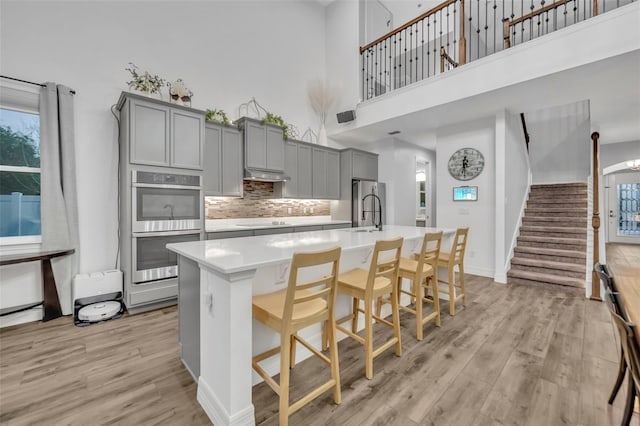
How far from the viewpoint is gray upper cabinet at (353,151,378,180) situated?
19.2 feet

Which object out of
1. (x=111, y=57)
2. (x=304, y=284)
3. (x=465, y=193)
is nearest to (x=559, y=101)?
(x=465, y=193)

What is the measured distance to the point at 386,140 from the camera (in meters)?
6.52

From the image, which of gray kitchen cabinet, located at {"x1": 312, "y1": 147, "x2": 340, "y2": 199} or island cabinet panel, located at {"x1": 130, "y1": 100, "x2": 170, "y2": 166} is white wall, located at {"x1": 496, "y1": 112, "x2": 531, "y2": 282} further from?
island cabinet panel, located at {"x1": 130, "y1": 100, "x2": 170, "y2": 166}

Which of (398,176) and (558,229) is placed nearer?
(558,229)

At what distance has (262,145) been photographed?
4434mm

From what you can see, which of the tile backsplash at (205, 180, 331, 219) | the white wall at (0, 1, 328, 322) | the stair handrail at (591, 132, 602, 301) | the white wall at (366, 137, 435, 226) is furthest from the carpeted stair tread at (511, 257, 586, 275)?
the white wall at (0, 1, 328, 322)

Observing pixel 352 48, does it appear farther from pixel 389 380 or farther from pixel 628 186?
pixel 628 186

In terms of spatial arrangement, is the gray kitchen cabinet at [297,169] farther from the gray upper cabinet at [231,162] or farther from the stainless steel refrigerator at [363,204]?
the stainless steel refrigerator at [363,204]

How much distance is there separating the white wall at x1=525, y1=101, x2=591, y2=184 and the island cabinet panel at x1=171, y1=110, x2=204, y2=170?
8033mm

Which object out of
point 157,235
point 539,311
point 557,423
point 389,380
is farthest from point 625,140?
point 157,235

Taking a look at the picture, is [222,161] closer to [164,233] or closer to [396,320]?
[164,233]

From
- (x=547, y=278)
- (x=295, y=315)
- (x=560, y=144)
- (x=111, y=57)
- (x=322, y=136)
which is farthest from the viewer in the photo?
(x=560, y=144)

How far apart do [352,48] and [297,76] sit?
4.31 feet

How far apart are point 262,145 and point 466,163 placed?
144 inches
